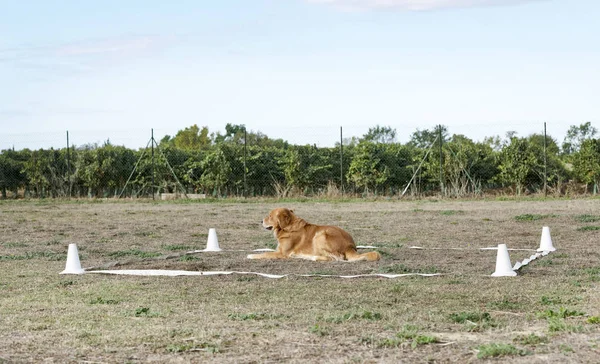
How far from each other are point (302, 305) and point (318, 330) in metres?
1.27

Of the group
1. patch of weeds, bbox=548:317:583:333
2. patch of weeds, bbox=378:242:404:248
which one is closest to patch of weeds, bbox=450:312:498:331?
patch of weeds, bbox=548:317:583:333

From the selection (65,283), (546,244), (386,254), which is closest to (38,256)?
(65,283)

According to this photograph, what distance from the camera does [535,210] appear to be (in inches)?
862

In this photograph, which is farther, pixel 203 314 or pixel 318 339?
pixel 203 314

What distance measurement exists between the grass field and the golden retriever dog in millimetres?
290

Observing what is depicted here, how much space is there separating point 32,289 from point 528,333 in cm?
537

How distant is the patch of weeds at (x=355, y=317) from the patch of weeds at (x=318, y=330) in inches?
11.8

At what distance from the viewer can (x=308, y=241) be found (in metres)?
11.9

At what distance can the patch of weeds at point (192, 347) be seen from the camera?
6138mm

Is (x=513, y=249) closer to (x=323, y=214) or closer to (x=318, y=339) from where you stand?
(x=318, y=339)

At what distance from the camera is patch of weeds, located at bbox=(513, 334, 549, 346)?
20.2 feet

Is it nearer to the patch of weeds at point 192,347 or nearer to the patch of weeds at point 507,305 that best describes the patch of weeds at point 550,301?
the patch of weeds at point 507,305

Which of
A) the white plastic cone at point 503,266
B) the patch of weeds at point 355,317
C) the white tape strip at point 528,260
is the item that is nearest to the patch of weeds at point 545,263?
the white tape strip at point 528,260

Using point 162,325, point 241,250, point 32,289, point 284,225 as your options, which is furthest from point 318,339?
point 241,250
